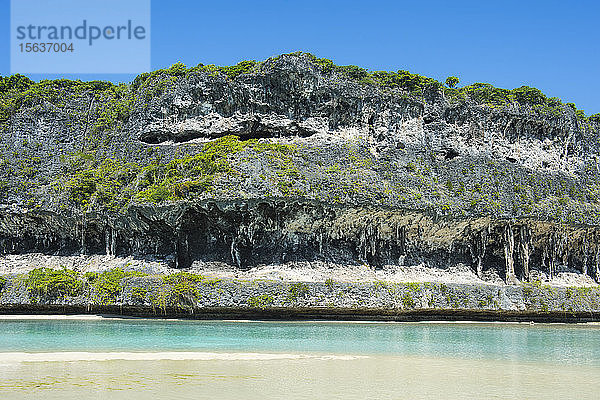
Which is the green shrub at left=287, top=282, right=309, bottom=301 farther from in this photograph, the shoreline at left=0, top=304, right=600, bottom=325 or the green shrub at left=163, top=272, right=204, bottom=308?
the green shrub at left=163, top=272, right=204, bottom=308

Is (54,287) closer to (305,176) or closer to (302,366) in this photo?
(305,176)

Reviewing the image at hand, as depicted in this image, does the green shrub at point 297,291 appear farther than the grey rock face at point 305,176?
No

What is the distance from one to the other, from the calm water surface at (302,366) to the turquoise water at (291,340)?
36mm

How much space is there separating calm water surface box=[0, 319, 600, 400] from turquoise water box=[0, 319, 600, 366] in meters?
0.04

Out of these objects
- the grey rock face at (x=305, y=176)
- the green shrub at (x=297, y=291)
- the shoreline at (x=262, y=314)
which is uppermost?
the grey rock face at (x=305, y=176)

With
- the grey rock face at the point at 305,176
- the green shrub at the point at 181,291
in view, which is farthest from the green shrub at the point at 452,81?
the green shrub at the point at 181,291

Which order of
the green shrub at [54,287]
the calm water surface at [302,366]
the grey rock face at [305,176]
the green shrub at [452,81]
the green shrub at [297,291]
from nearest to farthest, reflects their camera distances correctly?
1. the calm water surface at [302,366]
2. the green shrub at [297,291]
3. the green shrub at [54,287]
4. the grey rock face at [305,176]
5. the green shrub at [452,81]

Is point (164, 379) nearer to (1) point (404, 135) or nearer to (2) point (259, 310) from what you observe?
(2) point (259, 310)

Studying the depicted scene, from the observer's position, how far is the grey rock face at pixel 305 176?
3275cm

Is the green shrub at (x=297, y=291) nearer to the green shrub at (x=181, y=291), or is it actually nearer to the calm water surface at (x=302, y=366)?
the green shrub at (x=181, y=291)

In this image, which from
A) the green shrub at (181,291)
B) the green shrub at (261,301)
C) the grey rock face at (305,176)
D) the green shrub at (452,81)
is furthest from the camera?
the green shrub at (452,81)

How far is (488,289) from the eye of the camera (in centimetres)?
3036

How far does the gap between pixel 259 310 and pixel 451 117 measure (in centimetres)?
1884

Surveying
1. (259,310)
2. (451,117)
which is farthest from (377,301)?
(451,117)
